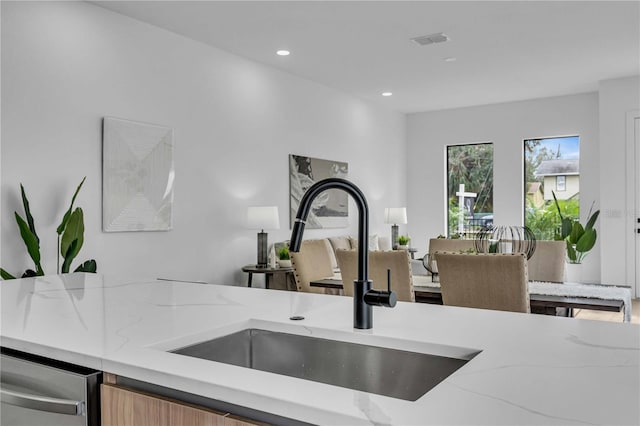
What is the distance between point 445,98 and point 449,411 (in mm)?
7381

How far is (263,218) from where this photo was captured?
5.17 metres

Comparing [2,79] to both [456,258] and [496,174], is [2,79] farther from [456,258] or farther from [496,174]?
[496,174]

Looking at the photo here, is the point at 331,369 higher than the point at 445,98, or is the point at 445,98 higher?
the point at 445,98

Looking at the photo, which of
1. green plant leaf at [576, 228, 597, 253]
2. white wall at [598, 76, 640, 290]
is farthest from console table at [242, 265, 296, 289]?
white wall at [598, 76, 640, 290]

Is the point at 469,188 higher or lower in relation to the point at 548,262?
higher

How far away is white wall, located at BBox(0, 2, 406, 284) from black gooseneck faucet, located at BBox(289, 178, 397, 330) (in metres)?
3.06

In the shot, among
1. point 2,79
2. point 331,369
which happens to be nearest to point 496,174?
point 2,79

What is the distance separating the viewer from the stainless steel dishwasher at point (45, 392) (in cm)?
106

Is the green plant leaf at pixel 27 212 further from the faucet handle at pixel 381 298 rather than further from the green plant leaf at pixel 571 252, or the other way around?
the green plant leaf at pixel 571 252

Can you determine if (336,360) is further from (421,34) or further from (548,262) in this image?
(421,34)

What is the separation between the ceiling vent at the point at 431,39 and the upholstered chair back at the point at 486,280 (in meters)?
2.69

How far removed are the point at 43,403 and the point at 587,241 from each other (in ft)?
22.6

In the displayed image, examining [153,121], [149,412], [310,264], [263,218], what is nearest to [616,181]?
[263,218]

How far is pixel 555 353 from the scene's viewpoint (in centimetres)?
106
